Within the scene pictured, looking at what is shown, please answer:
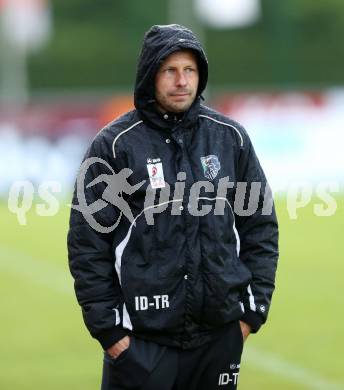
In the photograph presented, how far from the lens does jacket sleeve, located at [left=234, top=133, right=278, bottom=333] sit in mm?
4523

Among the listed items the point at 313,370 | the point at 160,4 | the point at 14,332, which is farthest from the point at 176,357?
the point at 160,4

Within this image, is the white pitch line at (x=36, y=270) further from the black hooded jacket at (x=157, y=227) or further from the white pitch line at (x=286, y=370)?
the black hooded jacket at (x=157, y=227)

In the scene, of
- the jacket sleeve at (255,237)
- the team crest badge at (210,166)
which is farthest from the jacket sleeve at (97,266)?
the jacket sleeve at (255,237)

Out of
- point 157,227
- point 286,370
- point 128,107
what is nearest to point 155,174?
point 157,227

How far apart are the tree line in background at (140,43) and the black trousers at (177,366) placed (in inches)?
935

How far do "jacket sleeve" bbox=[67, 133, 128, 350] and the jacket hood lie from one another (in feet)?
0.88

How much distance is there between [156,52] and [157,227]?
2.29ft

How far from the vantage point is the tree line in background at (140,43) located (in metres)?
30.4

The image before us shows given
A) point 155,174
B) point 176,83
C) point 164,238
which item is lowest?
point 164,238

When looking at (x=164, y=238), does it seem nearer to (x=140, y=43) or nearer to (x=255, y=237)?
(x=255, y=237)

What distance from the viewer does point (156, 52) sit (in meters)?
4.38

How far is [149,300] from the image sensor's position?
431 cm

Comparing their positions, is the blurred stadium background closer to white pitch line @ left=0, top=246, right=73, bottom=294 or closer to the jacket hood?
white pitch line @ left=0, top=246, right=73, bottom=294

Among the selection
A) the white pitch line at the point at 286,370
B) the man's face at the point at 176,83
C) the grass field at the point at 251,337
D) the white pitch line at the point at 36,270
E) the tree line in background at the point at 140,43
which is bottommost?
the white pitch line at the point at 36,270
